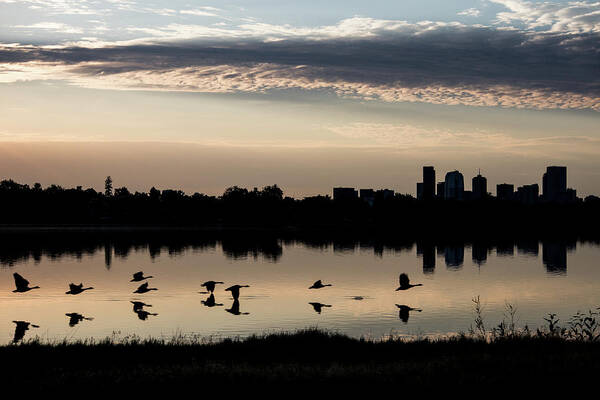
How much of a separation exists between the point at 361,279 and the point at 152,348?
159 ft

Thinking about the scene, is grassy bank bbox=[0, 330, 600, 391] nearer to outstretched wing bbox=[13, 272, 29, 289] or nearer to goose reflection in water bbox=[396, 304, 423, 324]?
outstretched wing bbox=[13, 272, 29, 289]

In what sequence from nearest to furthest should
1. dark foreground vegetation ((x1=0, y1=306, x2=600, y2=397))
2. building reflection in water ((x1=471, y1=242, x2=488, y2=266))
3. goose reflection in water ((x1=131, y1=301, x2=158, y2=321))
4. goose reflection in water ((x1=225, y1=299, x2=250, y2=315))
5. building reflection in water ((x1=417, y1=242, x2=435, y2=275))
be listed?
1. dark foreground vegetation ((x1=0, y1=306, x2=600, y2=397))
2. goose reflection in water ((x1=131, y1=301, x2=158, y2=321))
3. goose reflection in water ((x1=225, y1=299, x2=250, y2=315))
4. building reflection in water ((x1=417, y1=242, x2=435, y2=275))
5. building reflection in water ((x1=471, y1=242, x2=488, y2=266))

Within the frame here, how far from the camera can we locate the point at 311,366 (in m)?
22.1

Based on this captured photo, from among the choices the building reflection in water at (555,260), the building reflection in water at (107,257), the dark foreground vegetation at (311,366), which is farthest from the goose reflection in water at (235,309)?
the building reflection in water at (555,260)

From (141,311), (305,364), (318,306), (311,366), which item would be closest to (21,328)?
(141,311)

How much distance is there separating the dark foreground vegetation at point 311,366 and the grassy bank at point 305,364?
29 mm

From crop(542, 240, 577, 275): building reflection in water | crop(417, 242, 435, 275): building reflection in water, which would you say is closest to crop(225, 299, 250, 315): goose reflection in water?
crop(417, 242, 435, 275): building reflection in water

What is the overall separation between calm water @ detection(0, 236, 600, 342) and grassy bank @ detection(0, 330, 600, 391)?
33.1ft

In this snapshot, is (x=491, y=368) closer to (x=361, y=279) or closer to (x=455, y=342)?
(x=455, y=342)

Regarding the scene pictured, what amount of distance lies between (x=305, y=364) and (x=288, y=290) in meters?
38.0

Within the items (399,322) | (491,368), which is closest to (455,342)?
(491,368)

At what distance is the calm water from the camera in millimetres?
41312

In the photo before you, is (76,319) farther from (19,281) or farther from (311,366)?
(311,366)

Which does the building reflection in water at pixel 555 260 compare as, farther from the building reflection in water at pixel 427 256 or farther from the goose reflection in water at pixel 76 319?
the goose reflection in water at pixel 76 319
